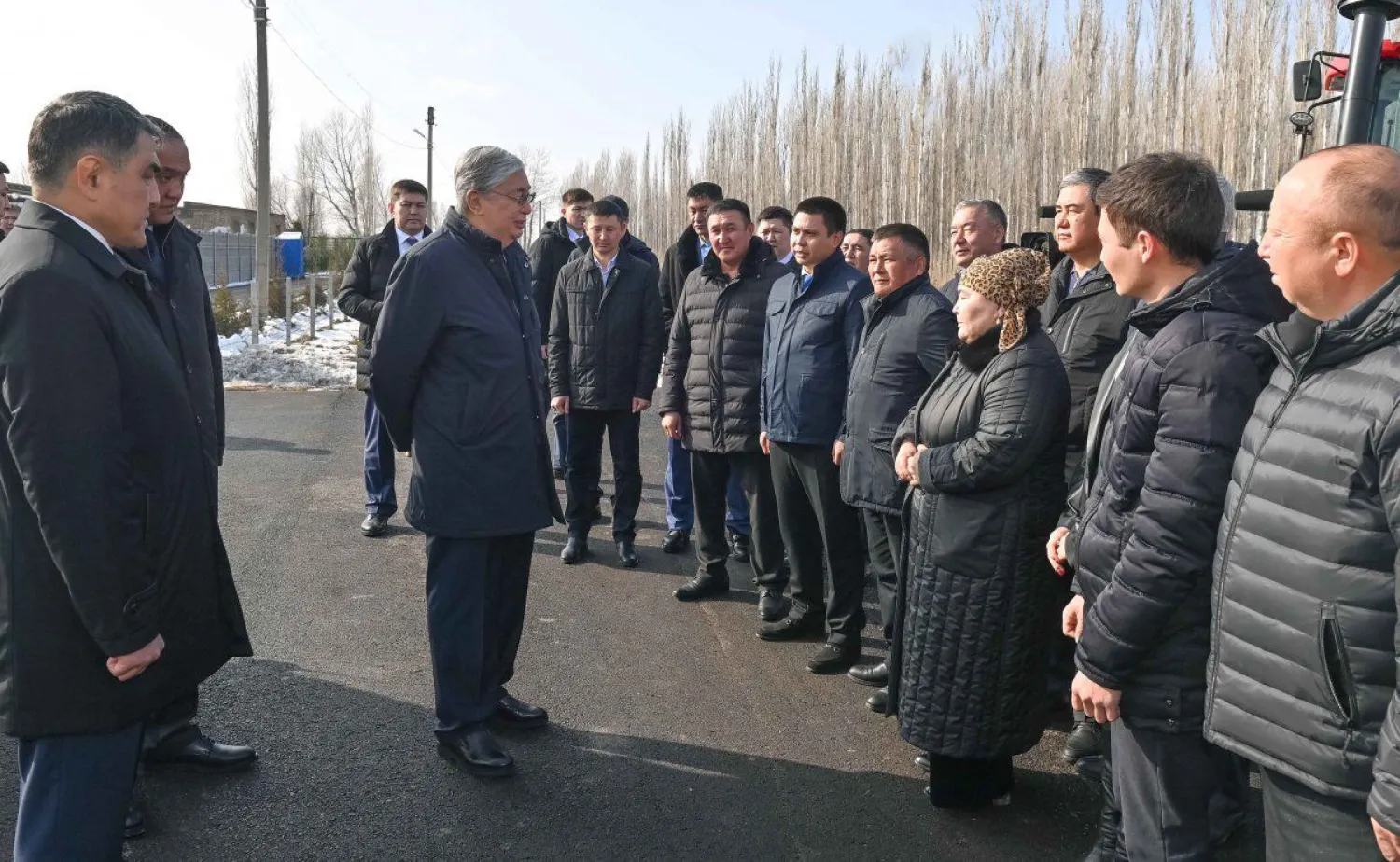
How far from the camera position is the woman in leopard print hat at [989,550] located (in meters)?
Result: 3.38

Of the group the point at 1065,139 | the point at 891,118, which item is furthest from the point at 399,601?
the point at 891,118

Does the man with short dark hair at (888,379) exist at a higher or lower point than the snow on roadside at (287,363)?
higher

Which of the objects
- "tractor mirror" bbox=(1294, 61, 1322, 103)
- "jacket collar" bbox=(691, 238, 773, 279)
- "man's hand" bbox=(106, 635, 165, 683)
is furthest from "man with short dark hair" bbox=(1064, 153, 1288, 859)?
"tractor mirror" bbox=(1294, 61, 1322, 103)

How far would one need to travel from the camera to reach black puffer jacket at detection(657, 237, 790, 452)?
5.71m

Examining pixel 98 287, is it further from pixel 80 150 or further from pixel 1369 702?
pixel 1369 702

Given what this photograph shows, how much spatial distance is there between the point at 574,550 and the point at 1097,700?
4401mm

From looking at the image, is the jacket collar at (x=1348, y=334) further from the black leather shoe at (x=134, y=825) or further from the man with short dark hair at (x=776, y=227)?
the man with short dark hair at (x=776, y=227)

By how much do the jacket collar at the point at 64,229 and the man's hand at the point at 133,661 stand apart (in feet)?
2.85

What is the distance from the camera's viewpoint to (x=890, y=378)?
450 cm

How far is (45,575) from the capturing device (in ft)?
7.80

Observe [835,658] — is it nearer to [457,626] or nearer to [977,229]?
[457,626]

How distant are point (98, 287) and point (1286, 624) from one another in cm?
253

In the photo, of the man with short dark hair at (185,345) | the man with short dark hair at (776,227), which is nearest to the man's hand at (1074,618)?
the man with short dark hair at (185,345)

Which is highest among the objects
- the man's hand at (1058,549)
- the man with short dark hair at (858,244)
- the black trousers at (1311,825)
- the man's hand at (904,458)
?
the man with short dark hair at (858,244)
